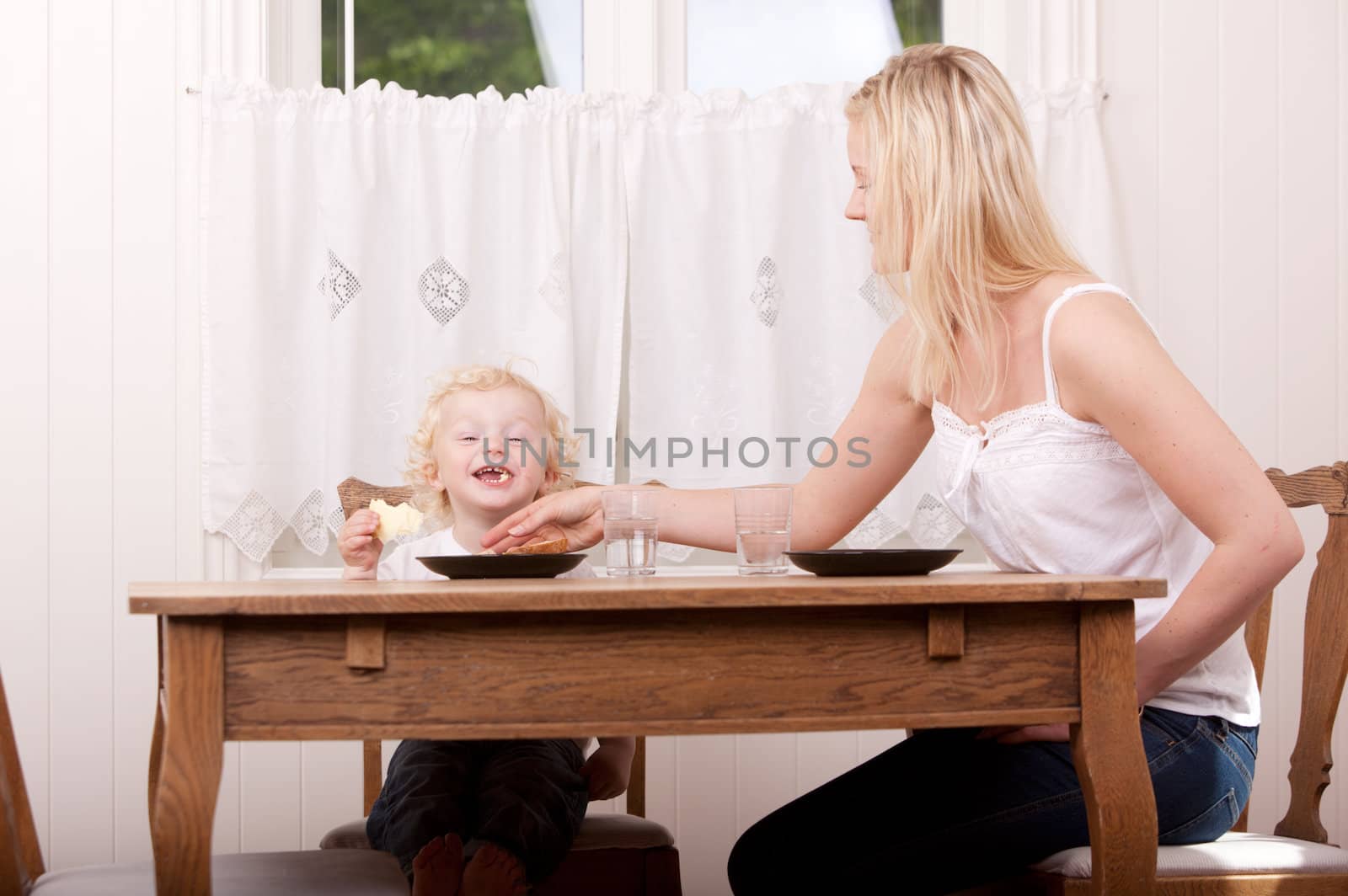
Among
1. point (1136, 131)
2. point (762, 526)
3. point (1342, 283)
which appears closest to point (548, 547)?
point (762, 526)

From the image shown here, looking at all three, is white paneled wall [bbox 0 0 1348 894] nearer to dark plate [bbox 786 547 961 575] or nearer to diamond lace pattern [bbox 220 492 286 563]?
diamond lace pattern [bbox 220 492 286 563]

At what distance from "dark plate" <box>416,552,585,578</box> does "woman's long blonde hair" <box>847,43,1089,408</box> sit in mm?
610

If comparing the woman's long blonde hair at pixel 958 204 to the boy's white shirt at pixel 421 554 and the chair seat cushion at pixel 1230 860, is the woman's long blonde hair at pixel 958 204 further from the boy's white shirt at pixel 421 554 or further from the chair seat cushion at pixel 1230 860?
the boy's white shirt at pixel 421 554

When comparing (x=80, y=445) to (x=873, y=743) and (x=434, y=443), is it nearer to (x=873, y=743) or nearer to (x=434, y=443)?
(x=434, y=443)

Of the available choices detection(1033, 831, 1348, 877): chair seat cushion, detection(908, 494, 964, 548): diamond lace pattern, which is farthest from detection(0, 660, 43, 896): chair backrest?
detection(908, 494, 964, 548): diamond lace pattern

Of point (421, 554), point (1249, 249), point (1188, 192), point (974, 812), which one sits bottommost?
point (974, 812)

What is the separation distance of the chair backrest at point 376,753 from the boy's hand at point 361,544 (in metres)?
0.33

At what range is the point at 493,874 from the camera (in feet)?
5.36

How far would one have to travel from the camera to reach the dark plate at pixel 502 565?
1418 millimetres

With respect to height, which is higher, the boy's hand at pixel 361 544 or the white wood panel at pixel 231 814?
the boy's hand at pixel 361 544

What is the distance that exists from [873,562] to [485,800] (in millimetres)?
709

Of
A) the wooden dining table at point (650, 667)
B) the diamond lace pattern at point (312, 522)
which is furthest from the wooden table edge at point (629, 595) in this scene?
the diamond lace pattern at point (312, 522)

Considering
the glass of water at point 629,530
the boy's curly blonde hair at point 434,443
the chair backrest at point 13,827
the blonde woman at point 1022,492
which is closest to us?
the chair backrest at point 13,827

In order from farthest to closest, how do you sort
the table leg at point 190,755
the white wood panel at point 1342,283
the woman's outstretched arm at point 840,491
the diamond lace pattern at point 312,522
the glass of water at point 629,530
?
the white wood panel at point 1342,283, the diamond lace pattern at point 312,522, the woman's outstretched arm at point 840,491, the glass of water at point 629,530, the table leg at point 190,755
